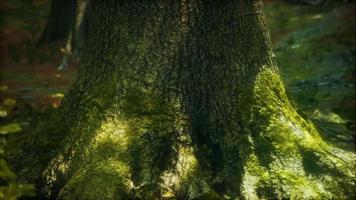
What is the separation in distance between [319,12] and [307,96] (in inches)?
482

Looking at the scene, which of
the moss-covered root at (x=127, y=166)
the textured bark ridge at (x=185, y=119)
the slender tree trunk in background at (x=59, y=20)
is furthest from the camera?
the slender tree trunk in background at (x=59, y=20)

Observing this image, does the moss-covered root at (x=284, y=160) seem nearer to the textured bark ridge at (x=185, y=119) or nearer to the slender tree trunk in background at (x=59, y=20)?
the textured bark ridge at (x=185, y=119)

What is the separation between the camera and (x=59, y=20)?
21.3 m

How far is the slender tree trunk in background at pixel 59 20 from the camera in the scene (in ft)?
68.5

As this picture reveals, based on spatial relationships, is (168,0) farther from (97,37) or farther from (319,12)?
(319,12)

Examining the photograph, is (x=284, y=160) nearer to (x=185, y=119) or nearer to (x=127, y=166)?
(x=185, y=119)

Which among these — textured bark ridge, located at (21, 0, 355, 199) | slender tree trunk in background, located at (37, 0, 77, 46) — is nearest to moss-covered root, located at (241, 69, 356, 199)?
textured bark ridge, located at (21, 0, 355, 199)

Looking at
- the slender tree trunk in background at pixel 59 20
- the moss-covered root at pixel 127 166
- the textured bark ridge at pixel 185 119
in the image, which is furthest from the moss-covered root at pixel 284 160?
the slender tree trunk in background at pixel 59 20

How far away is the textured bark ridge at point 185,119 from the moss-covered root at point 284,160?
0.03 ft

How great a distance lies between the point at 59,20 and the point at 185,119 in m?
17.2

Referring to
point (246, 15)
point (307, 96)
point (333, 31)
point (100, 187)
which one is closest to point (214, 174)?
point (100, 187)

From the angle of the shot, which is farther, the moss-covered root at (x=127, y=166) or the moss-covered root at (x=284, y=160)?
the moss-covered root at (x=284, y=160)

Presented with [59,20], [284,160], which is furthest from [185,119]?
[59,20]

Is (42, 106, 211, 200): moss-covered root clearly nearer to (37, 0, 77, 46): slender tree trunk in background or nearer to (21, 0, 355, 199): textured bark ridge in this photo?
(21, 0, 355, 199): textured bark ridge
